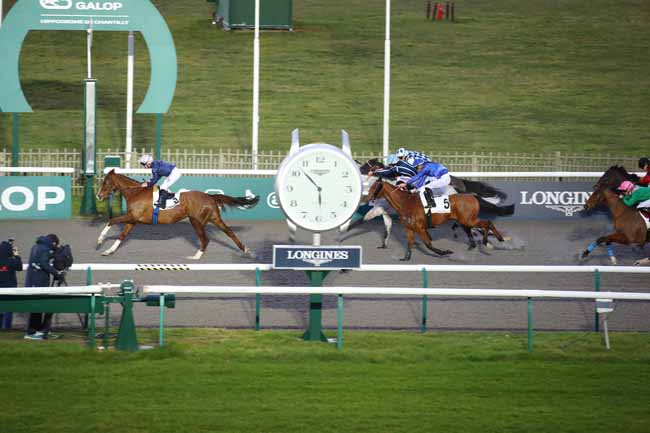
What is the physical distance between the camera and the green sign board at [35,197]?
75.3 ft

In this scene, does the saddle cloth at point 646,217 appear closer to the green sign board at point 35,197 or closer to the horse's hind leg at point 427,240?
the horse's hind leg at point 427,240

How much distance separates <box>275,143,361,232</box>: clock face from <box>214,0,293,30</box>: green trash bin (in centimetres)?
2773

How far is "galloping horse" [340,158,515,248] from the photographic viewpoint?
2183 centimetres

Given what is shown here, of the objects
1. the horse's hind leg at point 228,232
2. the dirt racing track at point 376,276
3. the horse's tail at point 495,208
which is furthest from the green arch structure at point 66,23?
the horse's tail at point 495,208

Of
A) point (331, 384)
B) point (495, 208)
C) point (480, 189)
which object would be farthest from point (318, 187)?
point (480, 189)

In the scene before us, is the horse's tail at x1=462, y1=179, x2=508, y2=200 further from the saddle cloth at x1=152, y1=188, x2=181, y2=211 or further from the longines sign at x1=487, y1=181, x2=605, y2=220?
the saddle cloth at x1=152, y1=188, x2=181, y2=211

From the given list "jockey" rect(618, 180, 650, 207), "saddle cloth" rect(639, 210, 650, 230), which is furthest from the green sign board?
"saddle cloth" rect(639, 210, 650, 230)

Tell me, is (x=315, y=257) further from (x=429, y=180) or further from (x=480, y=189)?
(x=480, y=189)

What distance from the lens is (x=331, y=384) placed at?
12.9 m

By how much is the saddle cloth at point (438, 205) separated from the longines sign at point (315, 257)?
661 centimetres

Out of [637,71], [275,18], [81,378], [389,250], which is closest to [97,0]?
[389,250]

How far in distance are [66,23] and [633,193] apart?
12.0 metres

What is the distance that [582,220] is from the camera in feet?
79.2

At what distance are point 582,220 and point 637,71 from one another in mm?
21616
